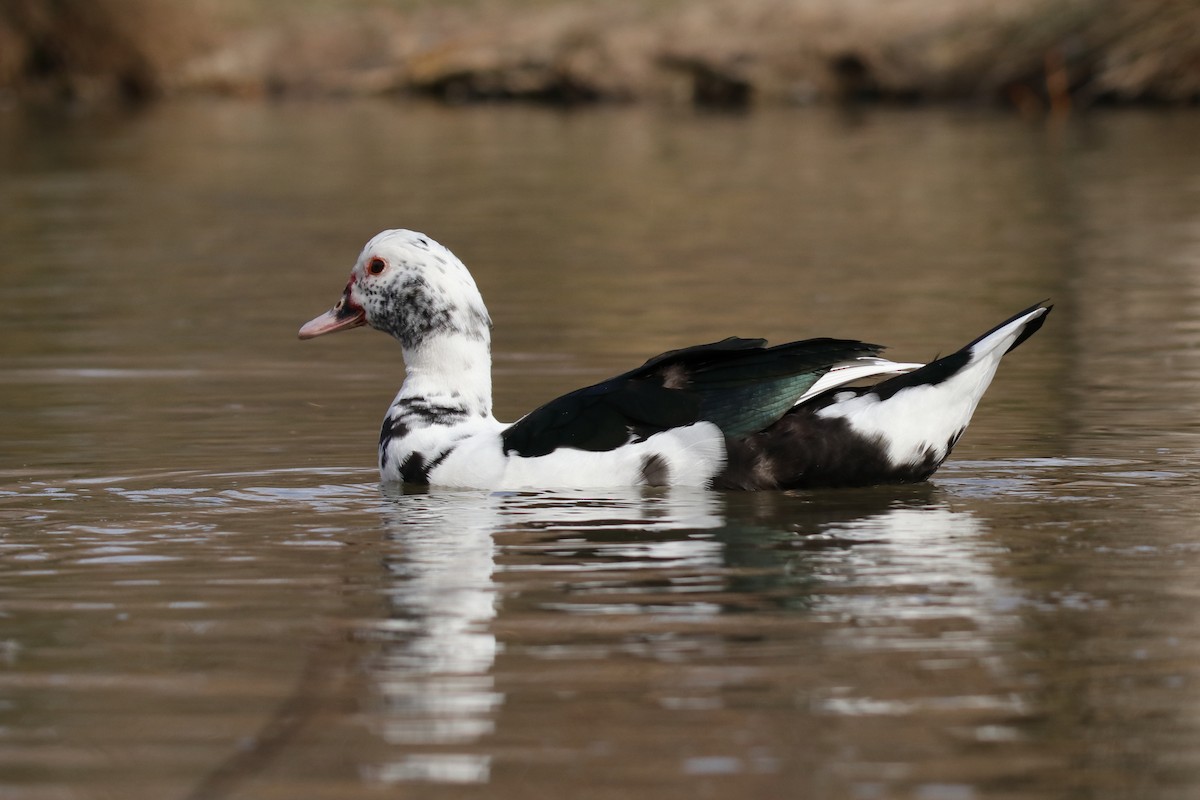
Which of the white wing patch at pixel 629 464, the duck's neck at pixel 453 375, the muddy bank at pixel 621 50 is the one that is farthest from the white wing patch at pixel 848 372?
the muddy bank at pixel 621 50

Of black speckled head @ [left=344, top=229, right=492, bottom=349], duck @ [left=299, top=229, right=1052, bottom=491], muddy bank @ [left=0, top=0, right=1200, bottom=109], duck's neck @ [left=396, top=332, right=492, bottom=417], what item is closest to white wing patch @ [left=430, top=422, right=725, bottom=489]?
duck @ [left=299, top=229, right=1052, bottom=491]

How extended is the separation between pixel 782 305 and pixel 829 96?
69.0 feet

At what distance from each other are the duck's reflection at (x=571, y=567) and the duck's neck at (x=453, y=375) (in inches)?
19.1

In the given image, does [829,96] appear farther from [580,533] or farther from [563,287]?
[580,533]

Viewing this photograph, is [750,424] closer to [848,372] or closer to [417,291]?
[848,372]

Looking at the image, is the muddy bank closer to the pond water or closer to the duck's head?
the pond water

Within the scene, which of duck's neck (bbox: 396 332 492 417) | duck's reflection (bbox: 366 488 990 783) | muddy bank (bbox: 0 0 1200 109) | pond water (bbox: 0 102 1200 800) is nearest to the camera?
pond water (bbox: 0 102 1200 800)

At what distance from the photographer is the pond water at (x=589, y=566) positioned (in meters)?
4.18

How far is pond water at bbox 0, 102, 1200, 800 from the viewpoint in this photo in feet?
13.7

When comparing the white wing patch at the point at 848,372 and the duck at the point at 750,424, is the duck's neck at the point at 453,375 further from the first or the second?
the white wing patch at the point at 848,372

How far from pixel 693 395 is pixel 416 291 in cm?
125

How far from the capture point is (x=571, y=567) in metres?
5.88

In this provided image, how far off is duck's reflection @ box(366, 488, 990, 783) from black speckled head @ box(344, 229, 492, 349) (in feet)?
2.39

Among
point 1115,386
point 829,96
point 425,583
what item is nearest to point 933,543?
point 425,583
